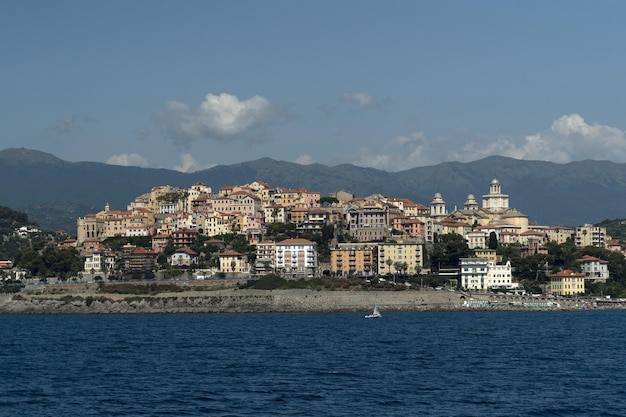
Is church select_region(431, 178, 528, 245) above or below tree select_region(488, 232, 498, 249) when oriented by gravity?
above

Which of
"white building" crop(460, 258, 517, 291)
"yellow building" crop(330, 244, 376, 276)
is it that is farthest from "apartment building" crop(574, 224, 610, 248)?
"yellow building" crop(330, 244, 376, 276)

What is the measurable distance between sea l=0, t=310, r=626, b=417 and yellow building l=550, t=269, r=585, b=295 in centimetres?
3367

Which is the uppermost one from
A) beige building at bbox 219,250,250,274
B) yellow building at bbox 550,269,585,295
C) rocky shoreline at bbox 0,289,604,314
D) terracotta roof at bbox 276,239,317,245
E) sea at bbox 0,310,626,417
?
terracotta roof at bbox 276,239,317,245

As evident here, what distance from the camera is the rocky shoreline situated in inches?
4518

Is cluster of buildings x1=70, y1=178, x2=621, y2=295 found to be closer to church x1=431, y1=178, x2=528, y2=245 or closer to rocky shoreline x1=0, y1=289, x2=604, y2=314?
church x1=431, y1=178, x2=528, y2=245

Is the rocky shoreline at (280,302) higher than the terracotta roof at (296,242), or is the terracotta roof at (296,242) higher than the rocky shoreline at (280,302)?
the terracotta roof at (296,242)

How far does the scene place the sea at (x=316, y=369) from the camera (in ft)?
143

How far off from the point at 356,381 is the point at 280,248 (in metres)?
85.2

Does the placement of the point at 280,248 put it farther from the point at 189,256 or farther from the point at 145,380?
the point at 145,380

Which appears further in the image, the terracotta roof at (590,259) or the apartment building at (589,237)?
the apartment building at (589,237)

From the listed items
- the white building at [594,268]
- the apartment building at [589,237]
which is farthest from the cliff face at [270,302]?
the apartment building at [589,237]

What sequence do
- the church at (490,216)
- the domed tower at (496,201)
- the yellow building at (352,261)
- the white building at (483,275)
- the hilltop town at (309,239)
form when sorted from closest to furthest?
1. the white building at (483,275)
2. the hilltop town at (309,239)
3. the yellow building at (352,261)
4. the church at (490,216)
5. the domed tower at (496,201)

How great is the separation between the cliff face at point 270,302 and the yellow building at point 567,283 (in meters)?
15.8

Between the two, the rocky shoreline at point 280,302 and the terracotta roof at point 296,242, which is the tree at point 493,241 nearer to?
the terracotta roof at point 296,242
